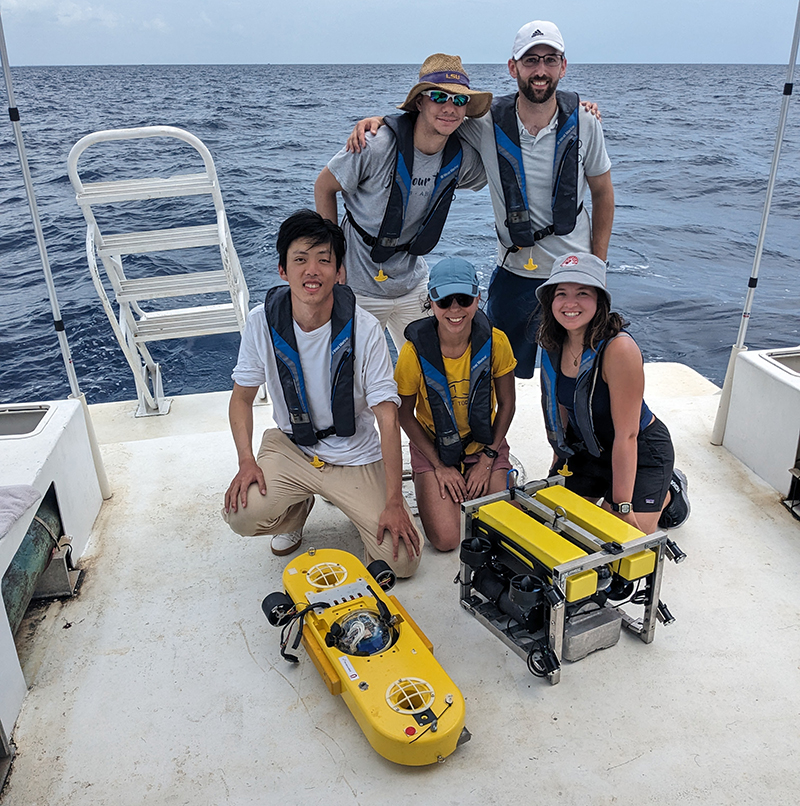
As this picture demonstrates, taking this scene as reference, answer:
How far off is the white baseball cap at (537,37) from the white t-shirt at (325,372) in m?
1.18

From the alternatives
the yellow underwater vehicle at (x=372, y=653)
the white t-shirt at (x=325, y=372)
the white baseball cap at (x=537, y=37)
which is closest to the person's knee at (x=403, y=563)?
the yellow underwater vehicle at (x=372, y=653)

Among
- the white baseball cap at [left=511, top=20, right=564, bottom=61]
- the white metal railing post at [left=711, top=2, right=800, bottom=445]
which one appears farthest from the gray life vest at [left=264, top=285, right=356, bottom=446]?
the white metal railing post at [left=711, top=2, right=800, bottom=445]

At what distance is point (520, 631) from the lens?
2.27 metres

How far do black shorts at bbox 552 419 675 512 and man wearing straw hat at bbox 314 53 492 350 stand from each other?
1.12 m

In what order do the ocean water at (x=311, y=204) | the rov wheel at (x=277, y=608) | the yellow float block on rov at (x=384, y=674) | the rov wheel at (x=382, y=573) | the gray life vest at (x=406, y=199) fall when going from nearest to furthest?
the yellow float block on rov at (x=384, y=674) < the rov wheel at (x=277, y=608) < the rov wheel at (x=382, y=573) < the gray life vest at (x=406, y=199) < the ocean water at (x=311, y=204)

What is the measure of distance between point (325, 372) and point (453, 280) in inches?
22.0

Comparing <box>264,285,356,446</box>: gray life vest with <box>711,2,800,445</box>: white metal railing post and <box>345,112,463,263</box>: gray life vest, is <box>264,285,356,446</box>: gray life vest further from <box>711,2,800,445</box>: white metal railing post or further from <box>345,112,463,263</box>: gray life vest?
<box>711,2,800,445</box>: white metal railing post

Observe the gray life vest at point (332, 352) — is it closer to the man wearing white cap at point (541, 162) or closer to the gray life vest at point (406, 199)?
the gray life vest at point (406, 199)

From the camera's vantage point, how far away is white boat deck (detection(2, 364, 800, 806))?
189 cm

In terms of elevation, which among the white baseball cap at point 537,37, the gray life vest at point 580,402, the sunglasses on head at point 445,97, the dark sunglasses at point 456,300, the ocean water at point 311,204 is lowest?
the ocean water at point 311,204

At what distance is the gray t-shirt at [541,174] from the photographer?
9.64 ft

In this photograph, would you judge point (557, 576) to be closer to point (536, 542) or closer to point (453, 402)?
point (536, 542)

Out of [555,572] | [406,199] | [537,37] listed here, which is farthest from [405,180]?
[555,572]

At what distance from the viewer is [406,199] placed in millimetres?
2926
